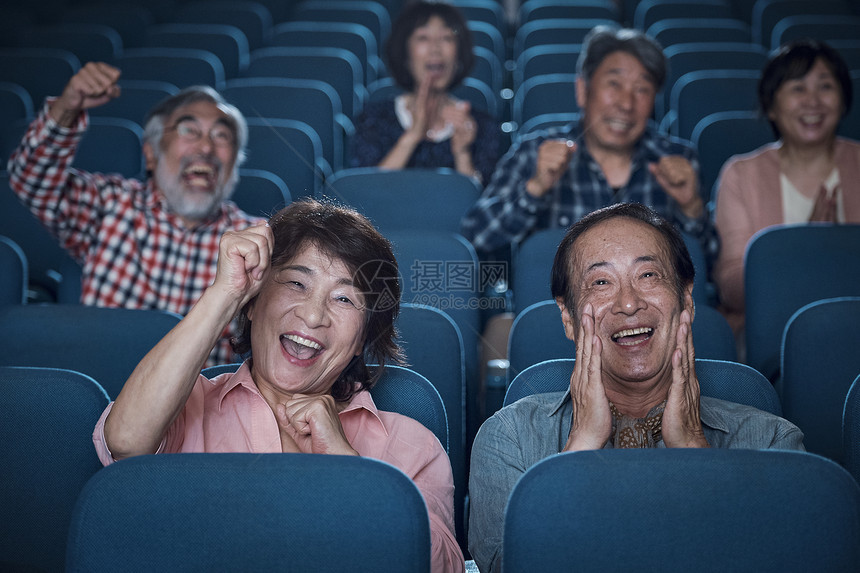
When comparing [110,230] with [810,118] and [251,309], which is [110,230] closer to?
[251,309]

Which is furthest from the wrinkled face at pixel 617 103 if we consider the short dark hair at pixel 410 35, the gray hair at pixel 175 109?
the gray hair at pixel 175 109

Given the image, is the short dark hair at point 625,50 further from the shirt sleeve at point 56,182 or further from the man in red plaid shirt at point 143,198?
the shirt sleeve at point 56,182

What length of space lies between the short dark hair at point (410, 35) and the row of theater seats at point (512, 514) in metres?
2.03

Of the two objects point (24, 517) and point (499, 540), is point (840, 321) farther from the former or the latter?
point (24, 517)

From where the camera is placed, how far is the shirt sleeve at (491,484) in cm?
109

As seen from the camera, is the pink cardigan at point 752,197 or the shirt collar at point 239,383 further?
the pink cardigan at point 752,197

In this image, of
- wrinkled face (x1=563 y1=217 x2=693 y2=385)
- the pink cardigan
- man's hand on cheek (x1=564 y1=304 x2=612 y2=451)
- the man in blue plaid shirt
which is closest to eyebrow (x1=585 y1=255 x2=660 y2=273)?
A: wrinkled face (x1=563 y1=217 x2=693 y2=385)

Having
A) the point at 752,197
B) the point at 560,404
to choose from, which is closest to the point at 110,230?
the point at 560,404

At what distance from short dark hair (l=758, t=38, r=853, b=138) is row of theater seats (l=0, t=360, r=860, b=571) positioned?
5.31 feet

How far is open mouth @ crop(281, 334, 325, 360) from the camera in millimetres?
1217

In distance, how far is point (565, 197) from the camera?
212 cm

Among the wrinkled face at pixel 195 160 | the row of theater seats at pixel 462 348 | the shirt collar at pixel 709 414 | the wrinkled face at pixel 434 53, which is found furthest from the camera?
the wrinkled face at pixel 434 53

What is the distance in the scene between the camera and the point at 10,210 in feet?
7.33

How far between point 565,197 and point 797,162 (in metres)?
0.62
